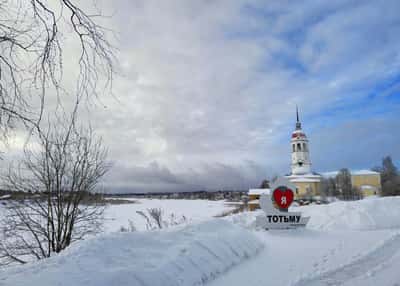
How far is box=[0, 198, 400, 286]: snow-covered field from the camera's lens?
15.5ft

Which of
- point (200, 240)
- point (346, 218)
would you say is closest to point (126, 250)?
point (200, 240)

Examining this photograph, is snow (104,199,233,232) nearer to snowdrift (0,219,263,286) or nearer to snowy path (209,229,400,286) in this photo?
snowdrift (0,219,263,286)

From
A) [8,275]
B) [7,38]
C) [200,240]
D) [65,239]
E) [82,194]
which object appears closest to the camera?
[7,38]

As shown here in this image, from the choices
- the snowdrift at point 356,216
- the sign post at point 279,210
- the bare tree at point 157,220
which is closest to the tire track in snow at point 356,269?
the sign post at point 279,210

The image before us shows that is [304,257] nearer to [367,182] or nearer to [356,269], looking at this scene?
[356,269]

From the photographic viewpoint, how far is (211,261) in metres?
6.18

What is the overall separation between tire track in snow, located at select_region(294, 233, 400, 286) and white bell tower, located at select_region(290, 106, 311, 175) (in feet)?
173

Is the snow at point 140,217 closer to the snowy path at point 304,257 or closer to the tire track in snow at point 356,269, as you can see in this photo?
the snowy path at point 304,257

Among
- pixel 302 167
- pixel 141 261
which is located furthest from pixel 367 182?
pixel 141 261

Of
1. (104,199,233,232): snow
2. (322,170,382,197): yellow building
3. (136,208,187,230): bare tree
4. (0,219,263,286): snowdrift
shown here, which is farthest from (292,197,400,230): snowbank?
(322,170,382,197): yellow building

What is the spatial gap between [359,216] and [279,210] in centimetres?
480

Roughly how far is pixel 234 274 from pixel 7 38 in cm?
536

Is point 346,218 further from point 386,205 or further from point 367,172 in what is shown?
point 367,172

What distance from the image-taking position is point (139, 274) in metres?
4.79
